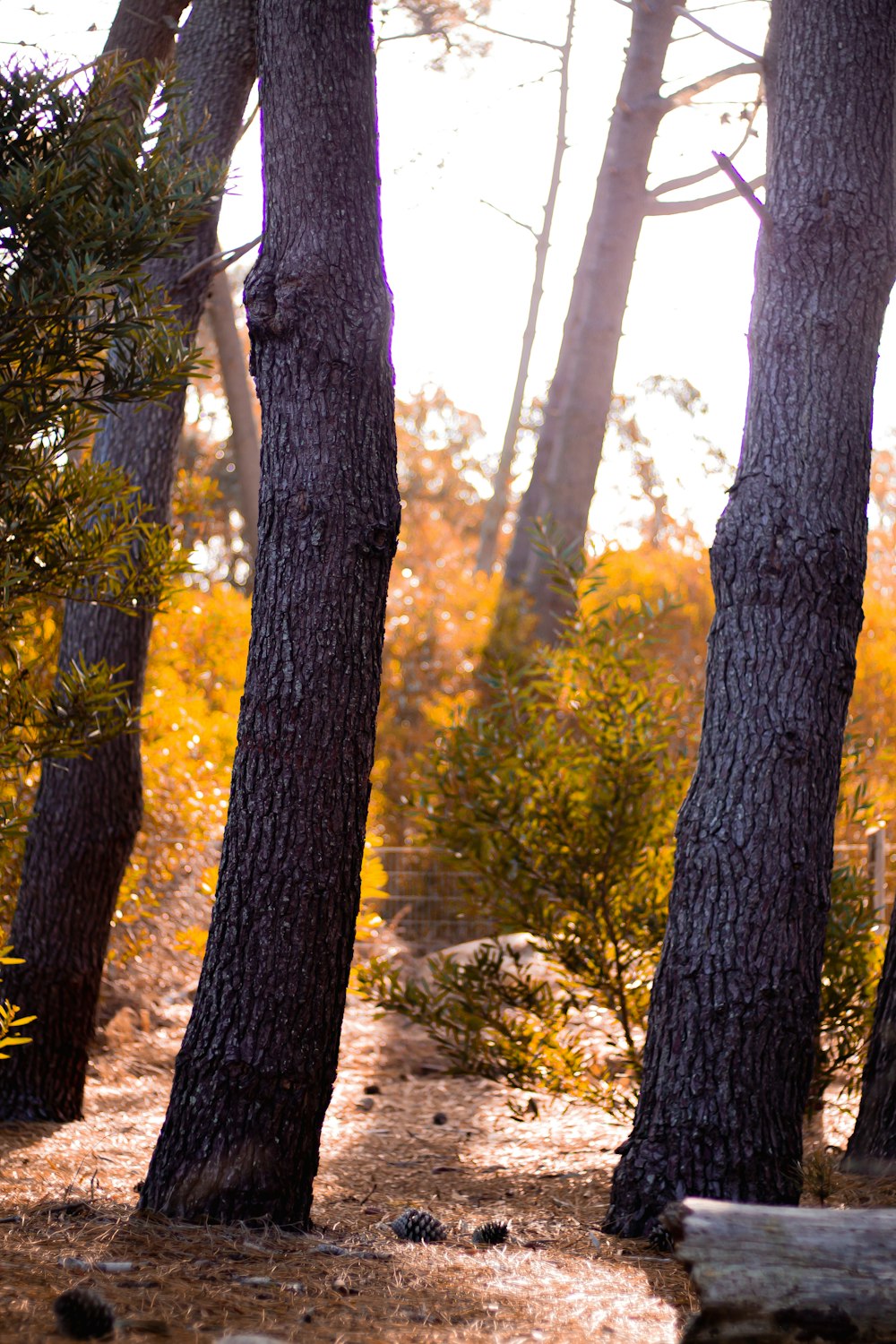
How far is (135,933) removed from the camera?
7207 millimetres

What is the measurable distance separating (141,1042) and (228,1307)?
4.58m

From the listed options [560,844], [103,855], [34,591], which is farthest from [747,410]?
[103,855]

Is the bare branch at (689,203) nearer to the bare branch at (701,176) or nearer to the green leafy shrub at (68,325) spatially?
A: the bare branch at (701,176)

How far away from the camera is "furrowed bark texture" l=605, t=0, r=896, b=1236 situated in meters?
3.52

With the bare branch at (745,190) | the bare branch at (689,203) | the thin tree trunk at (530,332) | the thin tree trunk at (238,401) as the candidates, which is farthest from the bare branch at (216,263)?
the thin tree trunk at (530,332)

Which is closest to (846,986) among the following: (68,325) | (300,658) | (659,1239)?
(659,1239)

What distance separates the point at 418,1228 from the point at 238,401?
34.1 feet

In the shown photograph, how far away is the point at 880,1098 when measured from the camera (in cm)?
405

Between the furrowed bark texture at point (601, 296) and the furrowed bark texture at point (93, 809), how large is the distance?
17.2ft

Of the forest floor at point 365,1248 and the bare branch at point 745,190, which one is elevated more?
the bare branch at point 745,190

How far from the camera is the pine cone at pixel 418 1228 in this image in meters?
3.52

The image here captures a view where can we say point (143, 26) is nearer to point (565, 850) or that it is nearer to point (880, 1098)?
point (565, 850)

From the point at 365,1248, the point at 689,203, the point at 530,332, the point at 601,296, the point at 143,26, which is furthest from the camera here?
the point at 530,332

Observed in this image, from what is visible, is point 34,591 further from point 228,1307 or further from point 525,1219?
point 525,1219
